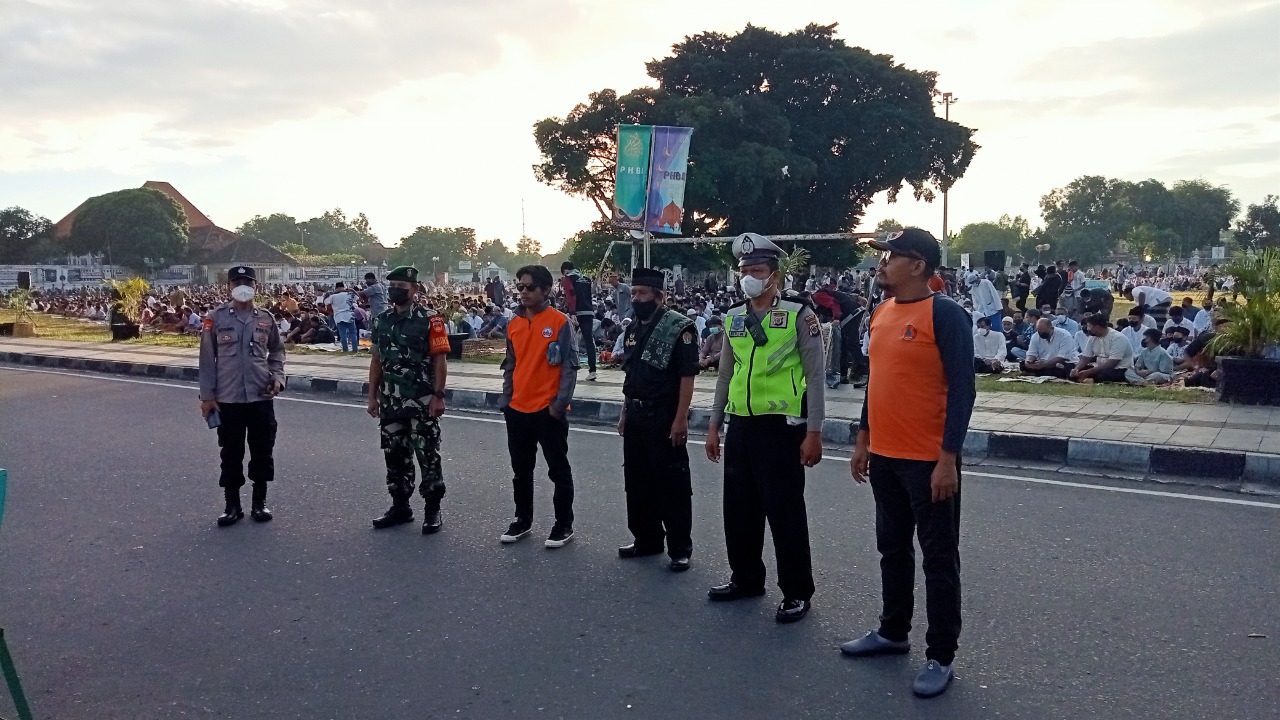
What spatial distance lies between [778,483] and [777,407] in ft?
1.13

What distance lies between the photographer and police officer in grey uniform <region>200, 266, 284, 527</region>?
20.0ft

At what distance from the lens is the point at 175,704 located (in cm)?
356

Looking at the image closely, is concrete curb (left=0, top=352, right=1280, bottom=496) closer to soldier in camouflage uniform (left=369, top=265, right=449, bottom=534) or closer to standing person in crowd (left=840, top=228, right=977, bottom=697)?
soldier in camouflage uniform (left=369, top=265, right=449, bottom=534)

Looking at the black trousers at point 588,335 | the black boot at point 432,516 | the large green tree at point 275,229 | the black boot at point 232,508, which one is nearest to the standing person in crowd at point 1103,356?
the black trousers at point 588,335

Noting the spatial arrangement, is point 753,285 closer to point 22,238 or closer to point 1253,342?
point 1253,342

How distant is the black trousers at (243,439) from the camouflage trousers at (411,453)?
803 mm

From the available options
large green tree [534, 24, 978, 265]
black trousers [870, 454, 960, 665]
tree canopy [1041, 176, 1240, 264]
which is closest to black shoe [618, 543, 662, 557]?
black trousers [870, 454, 960, 665]

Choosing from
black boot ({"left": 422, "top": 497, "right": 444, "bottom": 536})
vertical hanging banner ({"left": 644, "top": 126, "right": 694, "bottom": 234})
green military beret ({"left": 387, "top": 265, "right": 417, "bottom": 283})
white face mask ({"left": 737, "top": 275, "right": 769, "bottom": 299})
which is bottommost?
black boot ({"left": 422, "top": 497, "right": 444, "bottom": 536})

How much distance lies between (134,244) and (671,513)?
74.0 m

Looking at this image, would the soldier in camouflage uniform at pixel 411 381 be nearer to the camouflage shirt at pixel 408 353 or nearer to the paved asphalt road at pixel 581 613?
the camouflage shirt at pixel 408 353

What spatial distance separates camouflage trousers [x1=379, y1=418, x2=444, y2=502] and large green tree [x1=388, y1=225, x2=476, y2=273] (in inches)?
3767

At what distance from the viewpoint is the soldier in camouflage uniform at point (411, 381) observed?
5.82m

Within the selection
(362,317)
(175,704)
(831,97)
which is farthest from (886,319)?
(831,97)

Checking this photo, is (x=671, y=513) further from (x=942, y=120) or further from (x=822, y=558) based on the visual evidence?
(x=942, y=120)
